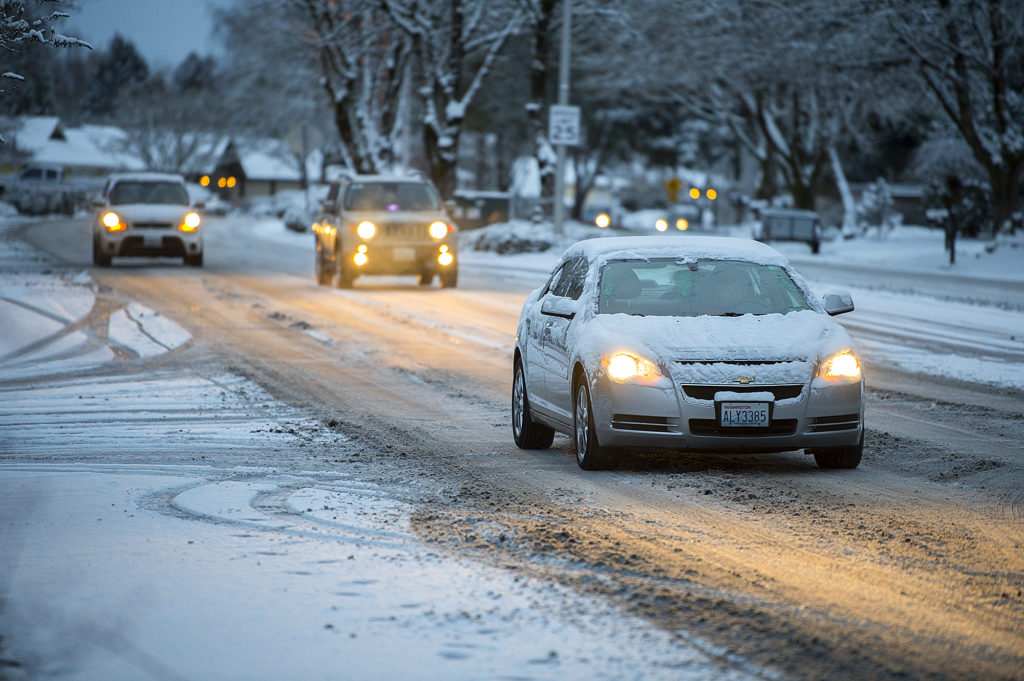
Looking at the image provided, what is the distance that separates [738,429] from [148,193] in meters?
22.8

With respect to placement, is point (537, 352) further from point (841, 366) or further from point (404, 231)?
point (404, 231)

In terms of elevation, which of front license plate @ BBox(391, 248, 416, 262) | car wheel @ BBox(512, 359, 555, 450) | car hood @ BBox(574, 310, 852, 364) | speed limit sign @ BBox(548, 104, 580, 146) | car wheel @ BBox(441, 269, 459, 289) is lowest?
car wheel @ BBox(441, 269, 459, 289)

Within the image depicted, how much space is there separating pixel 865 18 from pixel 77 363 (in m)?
26.3

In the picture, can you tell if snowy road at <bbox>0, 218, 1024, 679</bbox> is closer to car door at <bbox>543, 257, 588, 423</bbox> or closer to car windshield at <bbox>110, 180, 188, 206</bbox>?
car door at <bbox>543, 257, 588, 423</bbox>

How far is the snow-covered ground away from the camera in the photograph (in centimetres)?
498

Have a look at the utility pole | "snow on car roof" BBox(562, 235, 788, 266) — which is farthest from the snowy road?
the utility pole

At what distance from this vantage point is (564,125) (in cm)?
3506

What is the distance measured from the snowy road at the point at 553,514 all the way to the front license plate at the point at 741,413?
38cm

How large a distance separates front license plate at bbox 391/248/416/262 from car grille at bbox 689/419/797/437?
16.4m

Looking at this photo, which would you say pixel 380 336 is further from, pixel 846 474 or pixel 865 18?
pixel 865 18

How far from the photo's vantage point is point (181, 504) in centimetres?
766

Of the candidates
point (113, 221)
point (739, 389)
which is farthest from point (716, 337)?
point (113, 221)

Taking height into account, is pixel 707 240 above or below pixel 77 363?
above

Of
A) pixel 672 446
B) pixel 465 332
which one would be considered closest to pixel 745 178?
pixel 465 332
